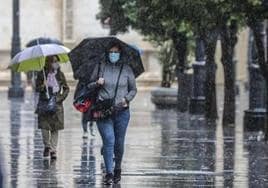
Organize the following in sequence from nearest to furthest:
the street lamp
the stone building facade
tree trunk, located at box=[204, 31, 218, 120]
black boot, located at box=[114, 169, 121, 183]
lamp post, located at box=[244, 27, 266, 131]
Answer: black boot, located at box=[114, 169, 121, 183]
lamp post, located at box=[244, 27, 266, 131]
tree trunk, located at box=[204, 31, 218, 120]
the street lamp
the stone building facade

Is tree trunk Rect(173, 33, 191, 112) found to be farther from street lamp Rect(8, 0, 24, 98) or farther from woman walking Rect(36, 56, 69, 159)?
woman walking Rect(36, 56, 69, 159)

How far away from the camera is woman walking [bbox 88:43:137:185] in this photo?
12773 millimetres

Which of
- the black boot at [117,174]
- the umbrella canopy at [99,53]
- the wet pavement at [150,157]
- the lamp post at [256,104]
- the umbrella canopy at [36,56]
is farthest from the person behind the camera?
the lamp post at [256,104]

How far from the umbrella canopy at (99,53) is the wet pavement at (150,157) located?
4.62ft

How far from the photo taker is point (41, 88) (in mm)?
15898

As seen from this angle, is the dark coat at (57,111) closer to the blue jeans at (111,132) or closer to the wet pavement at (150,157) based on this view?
the wet pavement at (150,157)

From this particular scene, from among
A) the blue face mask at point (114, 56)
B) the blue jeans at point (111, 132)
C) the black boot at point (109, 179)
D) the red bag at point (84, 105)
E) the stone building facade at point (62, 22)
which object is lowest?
the black boot at point (109, 179)

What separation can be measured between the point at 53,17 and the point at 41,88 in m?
38.8

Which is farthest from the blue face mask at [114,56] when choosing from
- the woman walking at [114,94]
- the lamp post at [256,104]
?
the lamp post at [256,104]

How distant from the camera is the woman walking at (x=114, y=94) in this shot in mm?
12773

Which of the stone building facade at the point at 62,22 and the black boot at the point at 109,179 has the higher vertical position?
the stone building facade at the point at 62,22

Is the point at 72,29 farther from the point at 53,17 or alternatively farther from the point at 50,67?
the point at 50,67

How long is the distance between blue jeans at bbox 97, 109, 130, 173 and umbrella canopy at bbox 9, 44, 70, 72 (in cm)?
308

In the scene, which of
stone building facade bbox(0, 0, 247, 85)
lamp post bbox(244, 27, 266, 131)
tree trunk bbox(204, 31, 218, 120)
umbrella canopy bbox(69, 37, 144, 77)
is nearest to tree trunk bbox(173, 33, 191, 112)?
tree trunk bbox(204, 31, 218, 120)
